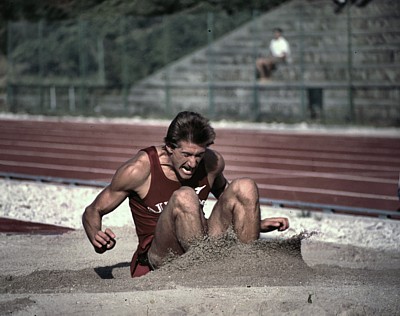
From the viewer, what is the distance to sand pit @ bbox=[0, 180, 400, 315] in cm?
466

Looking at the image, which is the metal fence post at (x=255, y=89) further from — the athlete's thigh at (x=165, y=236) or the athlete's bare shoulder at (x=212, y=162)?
the athlete's thigh at (x=165, y=236)

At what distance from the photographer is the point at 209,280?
17.1 ft

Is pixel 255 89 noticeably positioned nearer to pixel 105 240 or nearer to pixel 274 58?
pixel 274 58

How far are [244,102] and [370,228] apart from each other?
43.4ft

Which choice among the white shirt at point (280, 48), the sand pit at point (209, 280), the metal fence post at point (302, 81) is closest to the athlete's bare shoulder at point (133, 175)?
the sand pit at point (209, 280)

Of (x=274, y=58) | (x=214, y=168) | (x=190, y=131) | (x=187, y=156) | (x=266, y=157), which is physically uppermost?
(x=274, y=58)

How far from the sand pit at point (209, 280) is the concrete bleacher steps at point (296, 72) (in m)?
12.8

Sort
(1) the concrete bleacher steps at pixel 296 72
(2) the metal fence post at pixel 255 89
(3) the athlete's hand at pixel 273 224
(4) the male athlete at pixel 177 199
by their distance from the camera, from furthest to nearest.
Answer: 1. (2) the metal fence post at pixel 255 89
2. (1) the concrete bleacher steps at pixel 296 72
3. (3) the athlete's hand at pixel 273 224
4. (4) the male athlete at pixel 177 199

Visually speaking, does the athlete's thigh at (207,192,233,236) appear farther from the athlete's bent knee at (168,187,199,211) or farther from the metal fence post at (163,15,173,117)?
the metal fence post at (163,15,173,117)

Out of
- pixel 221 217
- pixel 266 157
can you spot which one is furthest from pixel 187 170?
pixel 266 157

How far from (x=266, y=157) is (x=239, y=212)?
28.2 feet

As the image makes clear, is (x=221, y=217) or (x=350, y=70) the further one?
(x=350, y=70)

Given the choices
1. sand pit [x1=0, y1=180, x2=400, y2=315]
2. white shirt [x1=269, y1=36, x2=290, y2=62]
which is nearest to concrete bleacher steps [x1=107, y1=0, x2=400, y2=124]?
white shirt [x1=269, y1=36, x2=290, y2=62]

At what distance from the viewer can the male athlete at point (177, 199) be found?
538 centimetres
